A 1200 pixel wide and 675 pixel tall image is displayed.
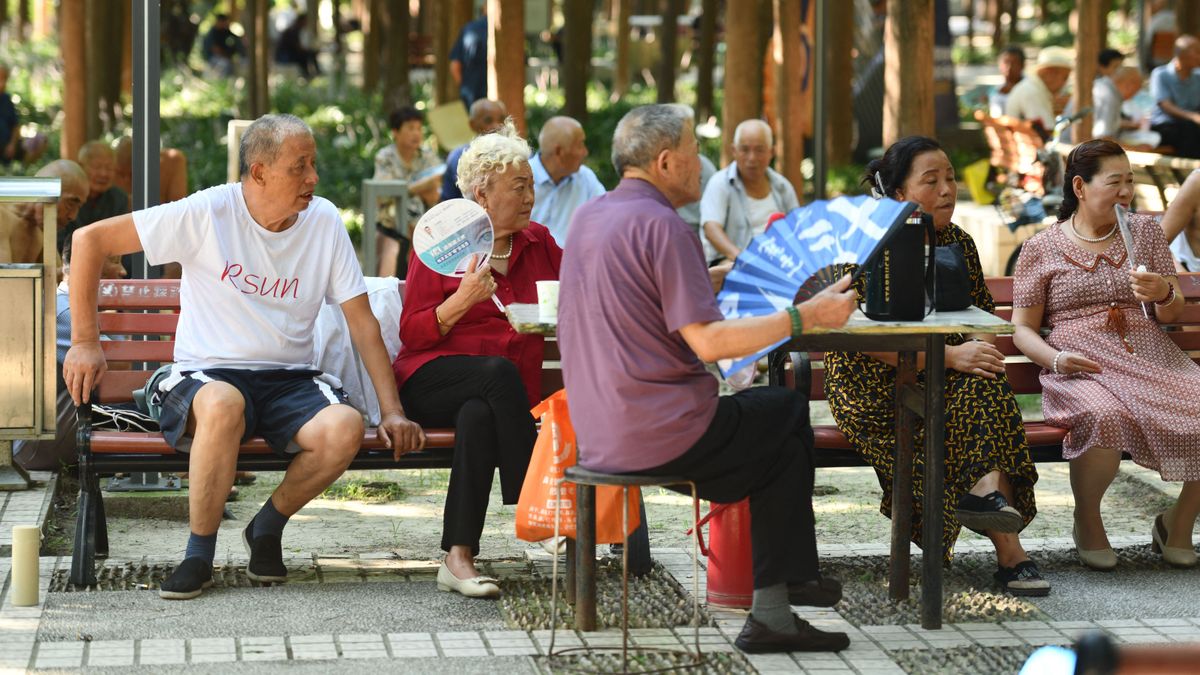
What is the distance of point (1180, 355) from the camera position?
20.1ft

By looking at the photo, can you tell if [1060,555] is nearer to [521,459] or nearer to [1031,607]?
[1031,607]

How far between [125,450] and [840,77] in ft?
47.5

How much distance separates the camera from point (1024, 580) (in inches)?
217

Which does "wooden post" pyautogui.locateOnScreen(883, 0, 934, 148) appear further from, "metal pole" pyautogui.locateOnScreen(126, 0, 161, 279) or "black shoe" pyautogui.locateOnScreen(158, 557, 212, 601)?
"black shoe" pyautogui.locateOnScreen(158, 557, 212, 601)

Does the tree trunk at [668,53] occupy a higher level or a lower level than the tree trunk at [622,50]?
lower

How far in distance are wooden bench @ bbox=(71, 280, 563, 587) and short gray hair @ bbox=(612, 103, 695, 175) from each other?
131 centimetres

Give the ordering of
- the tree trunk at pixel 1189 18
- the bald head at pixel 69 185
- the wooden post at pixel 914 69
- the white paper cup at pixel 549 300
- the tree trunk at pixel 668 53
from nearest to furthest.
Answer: the white paper cup at pixel 549 300, the bald head at pixel 69 185, the wooden post at pixel 914 69, the tree trunk at pixel 668 53, the tree trunk at pixel 1189 18

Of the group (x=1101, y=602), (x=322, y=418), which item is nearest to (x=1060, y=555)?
(x=1101, y=602)

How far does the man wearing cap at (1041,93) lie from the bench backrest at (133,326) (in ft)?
31.6

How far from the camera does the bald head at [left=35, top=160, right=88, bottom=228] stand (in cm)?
790

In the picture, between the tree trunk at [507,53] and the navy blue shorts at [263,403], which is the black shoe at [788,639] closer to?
the navy blue shorts at [263,403]

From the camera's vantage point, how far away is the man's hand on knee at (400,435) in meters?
5.45

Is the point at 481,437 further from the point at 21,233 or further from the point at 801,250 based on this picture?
the point at 21,233

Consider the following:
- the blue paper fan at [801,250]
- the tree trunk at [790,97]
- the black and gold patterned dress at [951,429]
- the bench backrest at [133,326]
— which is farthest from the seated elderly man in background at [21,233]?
the tree trunk at [790,97]
